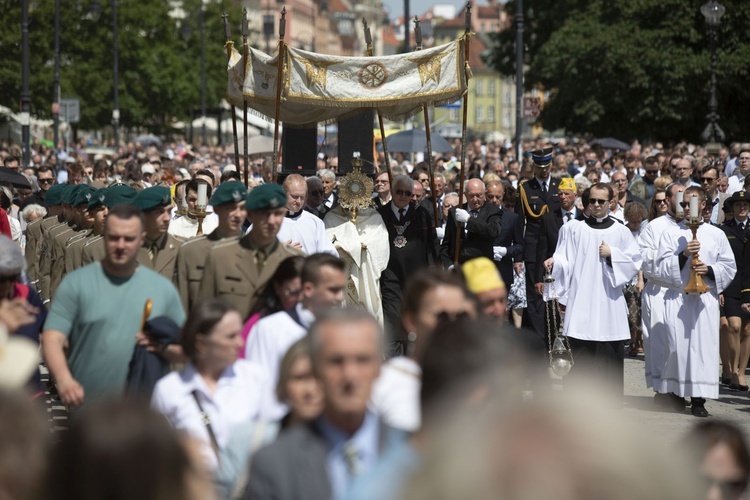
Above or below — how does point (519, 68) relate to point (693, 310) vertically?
above

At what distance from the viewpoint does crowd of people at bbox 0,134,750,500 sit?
304 cm

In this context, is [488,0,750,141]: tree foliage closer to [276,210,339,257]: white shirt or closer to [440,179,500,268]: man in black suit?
[440,179,500,268]: man in black suit

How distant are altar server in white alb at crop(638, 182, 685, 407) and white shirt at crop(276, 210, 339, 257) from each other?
287 centimetres

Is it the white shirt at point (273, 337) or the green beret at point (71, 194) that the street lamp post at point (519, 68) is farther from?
the white shirt at point (273, 337)

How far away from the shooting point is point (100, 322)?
6848 millimetres

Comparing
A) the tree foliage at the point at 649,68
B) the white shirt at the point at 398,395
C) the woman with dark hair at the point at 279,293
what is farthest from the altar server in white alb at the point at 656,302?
the tree foliage at the point at 649,68

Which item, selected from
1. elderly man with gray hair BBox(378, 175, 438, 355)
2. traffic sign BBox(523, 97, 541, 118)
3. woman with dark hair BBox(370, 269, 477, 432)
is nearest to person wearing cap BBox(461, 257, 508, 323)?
woman with dark hair BBox(370, 269, 477, 432)

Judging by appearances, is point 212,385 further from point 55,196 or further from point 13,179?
point 13,179

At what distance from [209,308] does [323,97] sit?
304 inches

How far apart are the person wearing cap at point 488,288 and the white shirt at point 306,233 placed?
465 cm

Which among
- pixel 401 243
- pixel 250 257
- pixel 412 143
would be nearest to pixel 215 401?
pixel 250 257

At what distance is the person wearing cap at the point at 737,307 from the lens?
13547 mm

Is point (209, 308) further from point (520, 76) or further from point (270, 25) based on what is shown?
point (270, 25)

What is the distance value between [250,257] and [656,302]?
5396 millimetres
